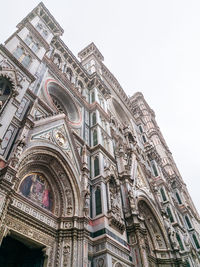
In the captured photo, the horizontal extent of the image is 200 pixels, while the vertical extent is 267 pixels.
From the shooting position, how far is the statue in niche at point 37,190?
9.34m

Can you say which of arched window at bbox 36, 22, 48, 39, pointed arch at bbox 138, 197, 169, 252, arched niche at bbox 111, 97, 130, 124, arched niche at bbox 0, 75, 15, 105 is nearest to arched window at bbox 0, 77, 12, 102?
arched niche at bbox 0, 75, 15, 105

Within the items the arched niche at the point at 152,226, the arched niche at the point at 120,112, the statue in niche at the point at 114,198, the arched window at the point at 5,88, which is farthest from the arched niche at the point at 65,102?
the arched niche at the point at 120,112

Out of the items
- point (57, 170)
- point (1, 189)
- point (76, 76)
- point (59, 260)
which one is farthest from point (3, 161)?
point (76, 76)

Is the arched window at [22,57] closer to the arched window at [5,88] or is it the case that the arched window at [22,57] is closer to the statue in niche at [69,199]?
the arched window at [5,88]

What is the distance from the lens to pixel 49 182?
1081 cm

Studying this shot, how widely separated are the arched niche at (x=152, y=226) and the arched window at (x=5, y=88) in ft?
40.8

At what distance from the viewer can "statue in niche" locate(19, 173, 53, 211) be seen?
9.34 metres


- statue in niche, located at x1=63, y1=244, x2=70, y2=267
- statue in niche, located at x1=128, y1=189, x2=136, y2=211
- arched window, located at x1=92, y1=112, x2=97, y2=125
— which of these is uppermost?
arched window, located at x1=92, y1=112, x2=97, y2=125

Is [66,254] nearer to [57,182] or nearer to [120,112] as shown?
[57,182]

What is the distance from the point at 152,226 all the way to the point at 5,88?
15.0 meters

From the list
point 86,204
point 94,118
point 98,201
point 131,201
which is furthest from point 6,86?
point 131,201

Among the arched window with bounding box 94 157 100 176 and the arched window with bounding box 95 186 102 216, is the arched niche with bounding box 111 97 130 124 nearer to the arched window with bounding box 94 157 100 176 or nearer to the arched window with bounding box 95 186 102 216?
the arched window with bounding box 94 157 100 176

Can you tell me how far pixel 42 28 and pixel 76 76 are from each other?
16.2 ft

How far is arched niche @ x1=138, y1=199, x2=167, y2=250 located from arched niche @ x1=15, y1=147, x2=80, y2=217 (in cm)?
818
